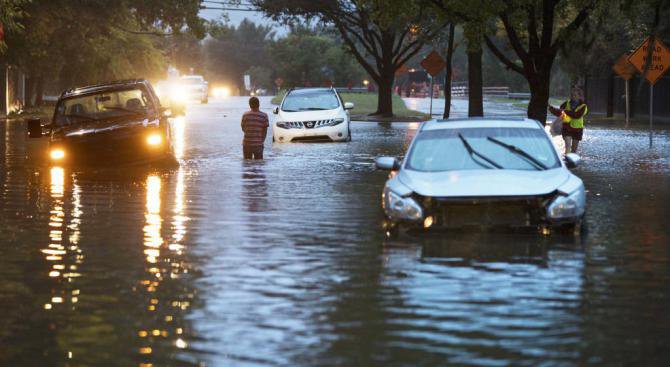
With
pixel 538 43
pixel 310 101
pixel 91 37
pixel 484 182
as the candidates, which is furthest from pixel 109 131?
pixel 91 37

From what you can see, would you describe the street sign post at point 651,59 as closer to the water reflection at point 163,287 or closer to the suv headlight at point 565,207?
the water reflection at point 163,287

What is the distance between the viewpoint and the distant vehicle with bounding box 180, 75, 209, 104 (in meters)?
89.8

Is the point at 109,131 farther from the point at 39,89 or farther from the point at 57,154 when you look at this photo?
the point at 39,89

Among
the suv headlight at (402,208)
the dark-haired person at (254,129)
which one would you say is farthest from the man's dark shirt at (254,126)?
the suv headlight at (402,208)

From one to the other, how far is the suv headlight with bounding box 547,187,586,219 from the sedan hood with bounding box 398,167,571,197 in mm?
132

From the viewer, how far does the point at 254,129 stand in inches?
1017

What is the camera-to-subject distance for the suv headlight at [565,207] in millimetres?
12750

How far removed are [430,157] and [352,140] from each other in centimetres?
2309

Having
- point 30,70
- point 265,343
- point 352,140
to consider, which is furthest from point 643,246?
point 30,70

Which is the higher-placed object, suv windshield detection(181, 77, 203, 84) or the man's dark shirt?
suv windshield detection(181, 77, 203, 84)

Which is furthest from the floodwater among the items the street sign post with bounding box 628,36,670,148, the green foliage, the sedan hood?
the green foliage

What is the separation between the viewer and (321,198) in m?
18.4

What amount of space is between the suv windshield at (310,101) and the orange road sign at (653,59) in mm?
7397

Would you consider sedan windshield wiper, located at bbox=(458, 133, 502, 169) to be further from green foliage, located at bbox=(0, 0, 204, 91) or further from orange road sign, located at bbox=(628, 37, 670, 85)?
green foliage, located at bbox=(0, 0, 204, 91)
